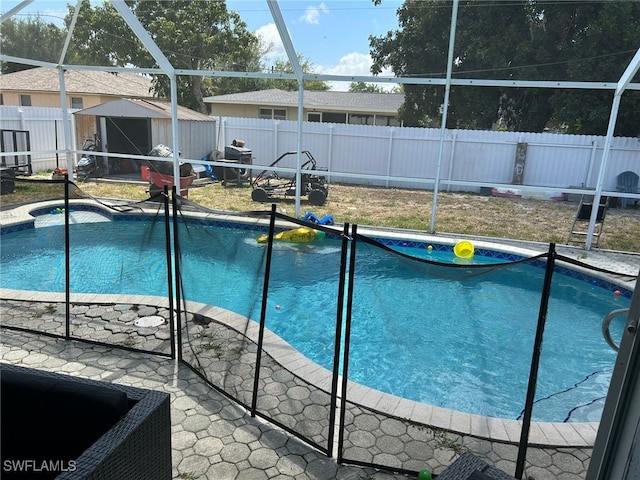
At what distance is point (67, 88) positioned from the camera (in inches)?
747

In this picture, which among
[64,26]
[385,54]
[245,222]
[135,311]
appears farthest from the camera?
[385,54]

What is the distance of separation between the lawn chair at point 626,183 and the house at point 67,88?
17620 mm

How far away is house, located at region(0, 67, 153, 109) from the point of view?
19.2 m

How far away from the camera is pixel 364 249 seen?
272 centimetres

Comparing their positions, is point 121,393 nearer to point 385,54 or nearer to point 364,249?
point 364,249

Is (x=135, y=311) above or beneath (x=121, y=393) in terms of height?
beneath

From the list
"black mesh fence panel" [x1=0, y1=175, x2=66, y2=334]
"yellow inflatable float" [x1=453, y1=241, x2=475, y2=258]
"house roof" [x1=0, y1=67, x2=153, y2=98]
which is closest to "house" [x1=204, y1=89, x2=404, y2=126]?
"house roof" [x1=0, y1=67, x2=153, y2=98]

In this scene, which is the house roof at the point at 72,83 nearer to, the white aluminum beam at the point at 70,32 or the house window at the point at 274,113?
the house window at the point at 274,113

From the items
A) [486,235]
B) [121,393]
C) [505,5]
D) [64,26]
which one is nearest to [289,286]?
[121,393]

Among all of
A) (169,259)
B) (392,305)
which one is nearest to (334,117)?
(169,259)

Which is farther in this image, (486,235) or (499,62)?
(499,62)

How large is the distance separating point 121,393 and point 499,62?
383 inches

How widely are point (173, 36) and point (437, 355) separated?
12675 mm

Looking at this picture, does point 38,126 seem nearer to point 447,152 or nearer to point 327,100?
point 327,100
